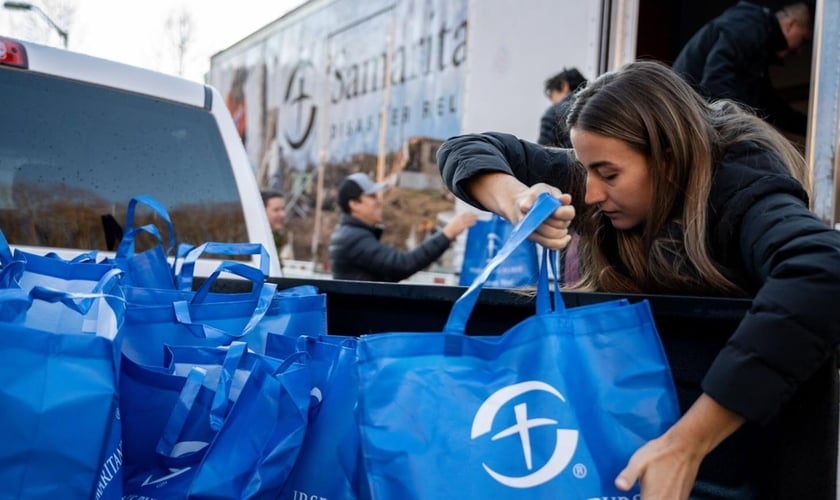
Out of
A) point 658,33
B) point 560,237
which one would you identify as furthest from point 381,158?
point 560,237

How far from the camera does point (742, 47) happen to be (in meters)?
3.98

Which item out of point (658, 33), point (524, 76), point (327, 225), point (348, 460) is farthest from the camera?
point (327, 225)

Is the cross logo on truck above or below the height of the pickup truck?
above

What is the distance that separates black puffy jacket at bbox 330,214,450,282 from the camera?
526 centimetres

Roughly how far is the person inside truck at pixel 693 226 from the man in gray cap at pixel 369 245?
3092mm

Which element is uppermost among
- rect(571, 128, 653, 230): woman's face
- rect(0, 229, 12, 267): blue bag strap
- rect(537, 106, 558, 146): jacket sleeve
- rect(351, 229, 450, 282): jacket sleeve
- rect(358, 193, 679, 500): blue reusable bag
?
rect(537, 106, 558, 146): jacket sleeve

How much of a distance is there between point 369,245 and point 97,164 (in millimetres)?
2596

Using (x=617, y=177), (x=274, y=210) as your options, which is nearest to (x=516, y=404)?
(x=617, y=177)

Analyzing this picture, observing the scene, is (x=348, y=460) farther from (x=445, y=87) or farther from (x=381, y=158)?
(x=381, y=158)

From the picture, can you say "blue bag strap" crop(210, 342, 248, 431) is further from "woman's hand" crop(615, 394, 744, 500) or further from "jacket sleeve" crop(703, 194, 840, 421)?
"jacket sleeve" crop(703, 194, 840, 421)

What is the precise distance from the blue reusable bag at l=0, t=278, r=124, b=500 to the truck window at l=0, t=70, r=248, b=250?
61.7 inches

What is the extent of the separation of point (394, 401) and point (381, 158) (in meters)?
6.96

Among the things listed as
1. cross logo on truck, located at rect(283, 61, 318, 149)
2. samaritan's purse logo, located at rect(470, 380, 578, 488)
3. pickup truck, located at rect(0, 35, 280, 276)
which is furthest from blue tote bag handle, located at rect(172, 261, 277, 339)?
cross logo on truck, located at rect(283, 61, 318, 149)

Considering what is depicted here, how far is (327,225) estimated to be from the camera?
9.41m
